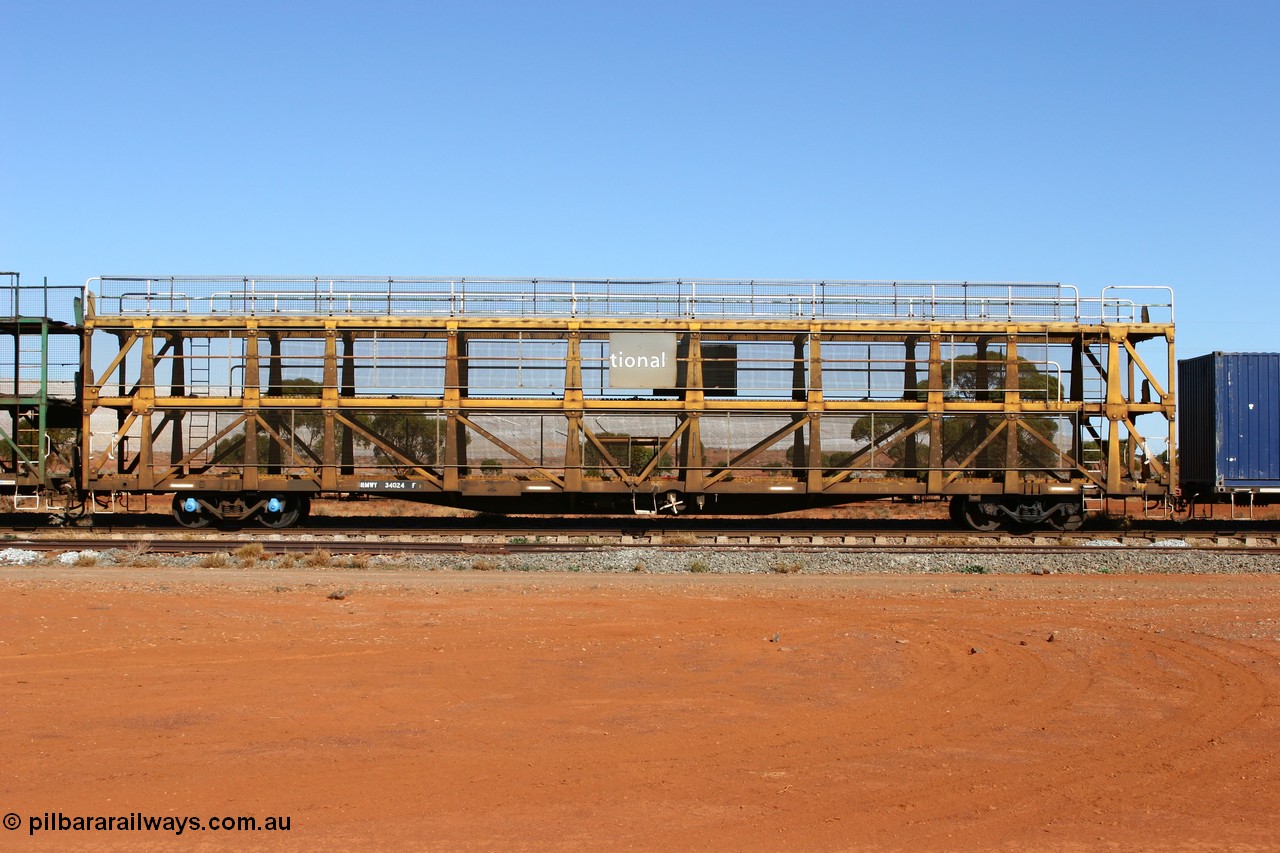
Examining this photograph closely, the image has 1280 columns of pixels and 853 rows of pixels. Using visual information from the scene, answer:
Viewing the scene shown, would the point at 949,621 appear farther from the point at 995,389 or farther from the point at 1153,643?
the point at 995,389

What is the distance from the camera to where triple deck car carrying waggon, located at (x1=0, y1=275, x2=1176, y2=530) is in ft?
83.9

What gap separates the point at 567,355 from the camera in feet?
84.1

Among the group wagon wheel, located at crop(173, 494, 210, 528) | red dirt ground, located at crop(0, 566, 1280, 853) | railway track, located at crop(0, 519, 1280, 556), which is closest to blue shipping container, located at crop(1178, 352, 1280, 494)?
railway track, located at crop(0, 519, 1280, 556)

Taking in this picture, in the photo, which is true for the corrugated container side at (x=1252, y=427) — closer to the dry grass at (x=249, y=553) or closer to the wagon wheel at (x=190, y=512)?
the dry grass at (x=249, y=553)

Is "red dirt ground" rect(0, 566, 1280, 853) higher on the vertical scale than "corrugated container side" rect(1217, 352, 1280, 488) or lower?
lower

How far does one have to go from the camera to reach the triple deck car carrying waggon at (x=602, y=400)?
2558 cm

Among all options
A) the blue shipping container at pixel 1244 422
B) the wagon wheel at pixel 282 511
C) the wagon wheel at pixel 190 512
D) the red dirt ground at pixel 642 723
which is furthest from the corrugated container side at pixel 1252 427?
the wagon wheel at pixel 190 512

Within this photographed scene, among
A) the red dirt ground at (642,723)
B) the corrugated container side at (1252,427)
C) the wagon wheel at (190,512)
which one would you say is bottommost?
the red dirt ground at (642,723)

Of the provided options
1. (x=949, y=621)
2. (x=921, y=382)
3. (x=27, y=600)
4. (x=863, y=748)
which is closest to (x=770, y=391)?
(x=921, y=382)

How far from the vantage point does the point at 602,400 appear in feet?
84.5

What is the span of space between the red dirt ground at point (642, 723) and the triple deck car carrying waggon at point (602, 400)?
10.0 metres

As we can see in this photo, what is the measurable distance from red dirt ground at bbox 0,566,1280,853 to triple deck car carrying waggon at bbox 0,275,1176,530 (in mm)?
10002

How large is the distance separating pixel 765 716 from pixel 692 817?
2.47m

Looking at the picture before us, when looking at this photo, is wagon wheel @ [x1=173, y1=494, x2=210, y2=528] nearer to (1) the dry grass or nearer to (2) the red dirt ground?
(1) the dry grass
